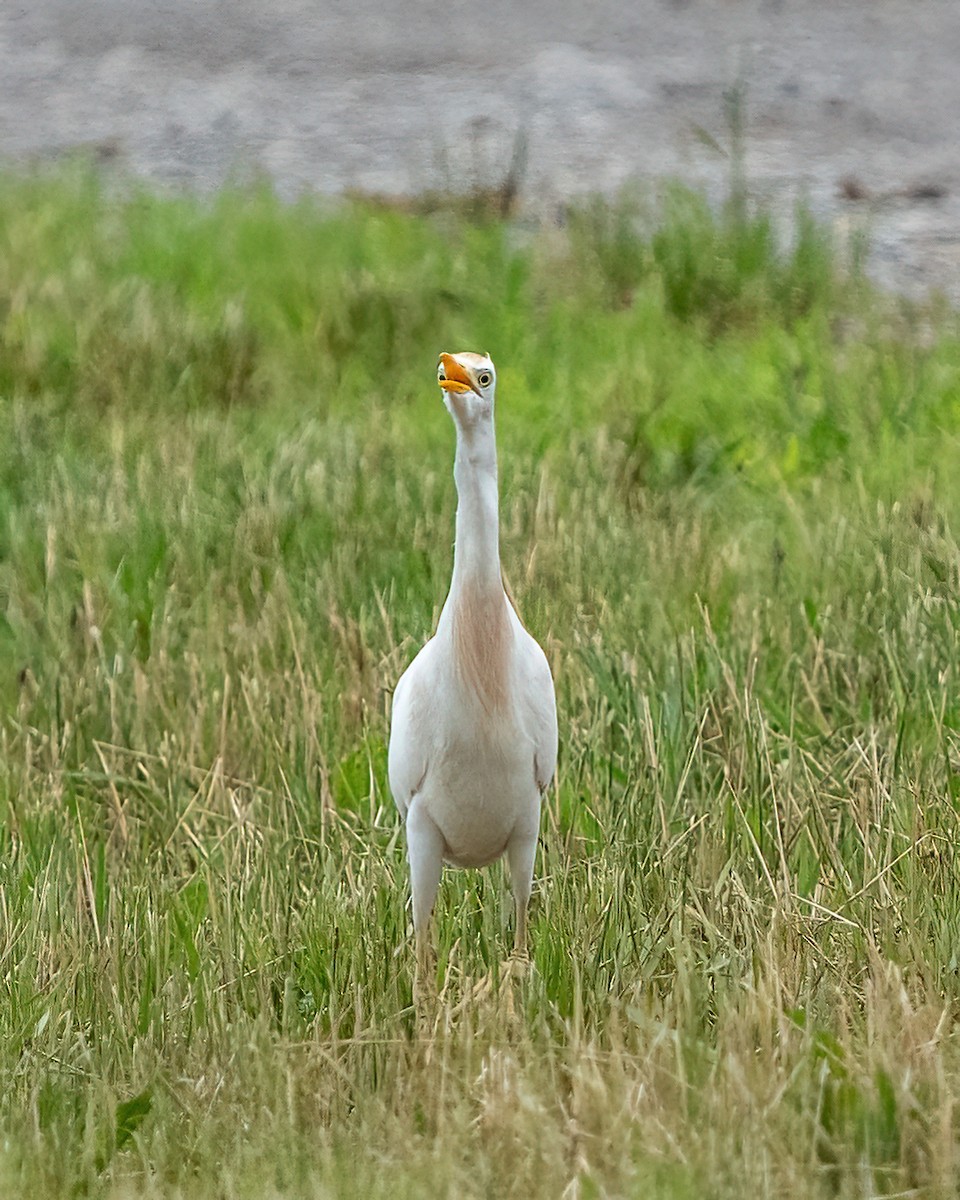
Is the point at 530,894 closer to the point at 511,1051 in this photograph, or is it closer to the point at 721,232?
the point at 511,1051

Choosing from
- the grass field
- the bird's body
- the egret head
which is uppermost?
the egret head

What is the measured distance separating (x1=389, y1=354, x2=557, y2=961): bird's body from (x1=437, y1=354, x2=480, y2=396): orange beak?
7 cm

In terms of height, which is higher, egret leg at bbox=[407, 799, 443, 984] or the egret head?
the egret head

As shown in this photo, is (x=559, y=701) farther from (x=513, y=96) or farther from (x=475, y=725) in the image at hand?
(x=513, y=96)

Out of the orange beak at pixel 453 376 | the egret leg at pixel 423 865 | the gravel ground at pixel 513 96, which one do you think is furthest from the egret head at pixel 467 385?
the gravel ground at pixel 513 96

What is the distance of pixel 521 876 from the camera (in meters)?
3.21

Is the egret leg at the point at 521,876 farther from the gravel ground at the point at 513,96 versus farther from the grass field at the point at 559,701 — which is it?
the gravel ground at the point at 513,96

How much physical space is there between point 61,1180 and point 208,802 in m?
1.43

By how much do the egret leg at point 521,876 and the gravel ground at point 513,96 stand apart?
18.6 feet

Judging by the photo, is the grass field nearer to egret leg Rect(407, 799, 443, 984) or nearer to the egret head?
egret leg Rect(407, 799, 443, 984)

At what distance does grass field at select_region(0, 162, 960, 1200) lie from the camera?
2578 mm

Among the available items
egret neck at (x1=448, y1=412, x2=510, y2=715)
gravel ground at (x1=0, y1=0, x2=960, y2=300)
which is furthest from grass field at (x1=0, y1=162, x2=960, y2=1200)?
gravel ground at (x1=0, y1=0, x2=960, y2=300)

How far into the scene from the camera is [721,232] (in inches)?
302

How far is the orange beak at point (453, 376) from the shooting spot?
2.68 meters
